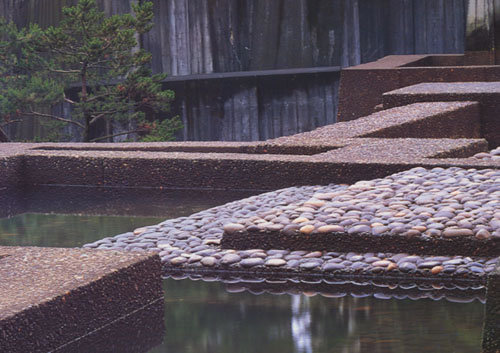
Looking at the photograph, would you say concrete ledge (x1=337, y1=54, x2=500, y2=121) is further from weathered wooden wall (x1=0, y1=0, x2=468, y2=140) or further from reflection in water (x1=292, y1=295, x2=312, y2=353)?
reflection in water (x1=292, y1=295, x2=312, y2=353)

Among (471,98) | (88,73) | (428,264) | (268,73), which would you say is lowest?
(428,264)

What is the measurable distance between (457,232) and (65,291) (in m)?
1.87

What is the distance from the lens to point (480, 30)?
10.9 m

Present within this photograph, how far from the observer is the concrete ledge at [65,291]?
3.15 meters

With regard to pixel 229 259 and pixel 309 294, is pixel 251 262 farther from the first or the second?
pixel 309 294

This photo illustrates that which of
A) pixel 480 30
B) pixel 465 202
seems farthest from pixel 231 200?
pixel 480 30

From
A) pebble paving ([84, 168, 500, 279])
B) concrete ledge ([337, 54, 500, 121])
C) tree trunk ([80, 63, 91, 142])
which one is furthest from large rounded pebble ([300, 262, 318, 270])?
tree trunk ([80, 63, 91, 142])

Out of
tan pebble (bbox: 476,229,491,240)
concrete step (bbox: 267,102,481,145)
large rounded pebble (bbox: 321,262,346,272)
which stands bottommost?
large rounded pebble (bbox: 321,262,346,272)

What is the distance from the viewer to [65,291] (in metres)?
3.34

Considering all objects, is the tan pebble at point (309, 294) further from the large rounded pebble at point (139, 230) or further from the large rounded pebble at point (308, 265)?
the large rounded pebble at point (139, 230)

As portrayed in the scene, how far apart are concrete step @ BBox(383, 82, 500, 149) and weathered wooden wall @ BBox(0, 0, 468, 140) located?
8.72 feet

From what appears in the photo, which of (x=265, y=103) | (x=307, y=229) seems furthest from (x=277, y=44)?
(x=307, y=229)

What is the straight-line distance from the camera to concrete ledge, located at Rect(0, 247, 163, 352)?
315 centimetres

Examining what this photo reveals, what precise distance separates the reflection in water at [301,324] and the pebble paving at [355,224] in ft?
1.44
